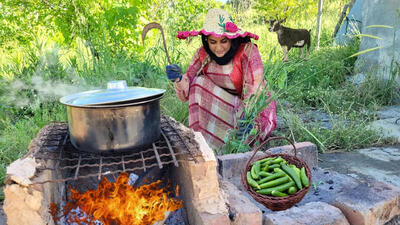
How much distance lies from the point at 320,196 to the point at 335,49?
5178mm

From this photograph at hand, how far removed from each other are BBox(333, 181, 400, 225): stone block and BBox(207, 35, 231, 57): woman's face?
5.80 ft

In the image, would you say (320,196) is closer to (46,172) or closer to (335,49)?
(46,172)

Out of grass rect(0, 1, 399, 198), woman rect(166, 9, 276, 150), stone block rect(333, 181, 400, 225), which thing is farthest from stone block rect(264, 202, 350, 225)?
grass rect(0, 1, 399, 198)

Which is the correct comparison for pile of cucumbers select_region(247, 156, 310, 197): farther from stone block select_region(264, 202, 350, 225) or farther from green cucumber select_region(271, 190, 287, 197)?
stone block select_region(264, 202, 350, 225)

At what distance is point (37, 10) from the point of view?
5.78m

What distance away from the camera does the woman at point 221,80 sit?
2947 mm

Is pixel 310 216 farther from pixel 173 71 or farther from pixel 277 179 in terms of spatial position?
pixel 173 71

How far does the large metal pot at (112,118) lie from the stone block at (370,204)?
1.29 m

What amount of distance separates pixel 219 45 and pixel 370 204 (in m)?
1.93

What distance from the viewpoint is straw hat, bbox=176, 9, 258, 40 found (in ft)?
9.40

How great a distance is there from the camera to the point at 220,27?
2938mm

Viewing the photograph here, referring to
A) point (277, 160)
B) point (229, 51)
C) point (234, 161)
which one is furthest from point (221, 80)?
point (277, 160)

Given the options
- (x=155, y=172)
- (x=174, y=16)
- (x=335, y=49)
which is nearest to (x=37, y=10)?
(x=174, y=16)

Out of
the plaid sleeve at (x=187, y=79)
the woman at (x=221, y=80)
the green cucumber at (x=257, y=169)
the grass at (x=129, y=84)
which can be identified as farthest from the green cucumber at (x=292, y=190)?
the plaid sleeve at (x=187, y=79)
